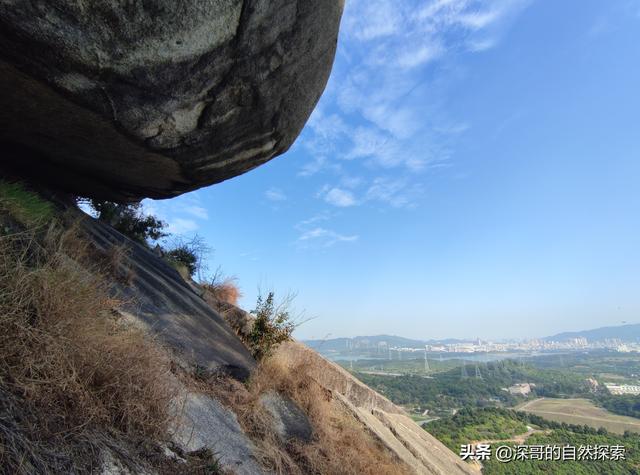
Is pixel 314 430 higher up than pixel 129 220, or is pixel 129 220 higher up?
pixel 129 220

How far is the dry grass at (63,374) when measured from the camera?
6.43 ft

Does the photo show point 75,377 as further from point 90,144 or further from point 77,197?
point 77,197

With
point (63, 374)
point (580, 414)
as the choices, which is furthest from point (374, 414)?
point (580, 414)

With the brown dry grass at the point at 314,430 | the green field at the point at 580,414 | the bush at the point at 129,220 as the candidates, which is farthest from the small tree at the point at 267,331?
the green field at the point at 580,414

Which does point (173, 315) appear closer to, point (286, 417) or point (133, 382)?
point (286, 417)

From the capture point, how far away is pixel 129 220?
10484 millimetres

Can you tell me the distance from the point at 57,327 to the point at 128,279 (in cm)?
274

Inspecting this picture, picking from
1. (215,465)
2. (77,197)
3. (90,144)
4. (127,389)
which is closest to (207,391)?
(215,465)

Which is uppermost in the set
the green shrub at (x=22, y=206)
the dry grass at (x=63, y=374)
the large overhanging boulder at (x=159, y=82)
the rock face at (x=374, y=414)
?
the large overhanging boulder at (x=159, y=82)

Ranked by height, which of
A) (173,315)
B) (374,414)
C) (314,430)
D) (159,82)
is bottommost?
(374,414)

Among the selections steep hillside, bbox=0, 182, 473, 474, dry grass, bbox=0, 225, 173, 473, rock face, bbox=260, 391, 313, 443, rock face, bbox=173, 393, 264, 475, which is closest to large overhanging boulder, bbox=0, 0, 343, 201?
steep hillside, bbox=0, 182, 473, 474

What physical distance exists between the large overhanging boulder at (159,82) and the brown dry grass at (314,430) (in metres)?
2.86

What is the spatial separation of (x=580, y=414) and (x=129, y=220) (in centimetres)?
7647

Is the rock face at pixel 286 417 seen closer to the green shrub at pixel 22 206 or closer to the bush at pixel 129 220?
the green shrub at pixel 22 206
